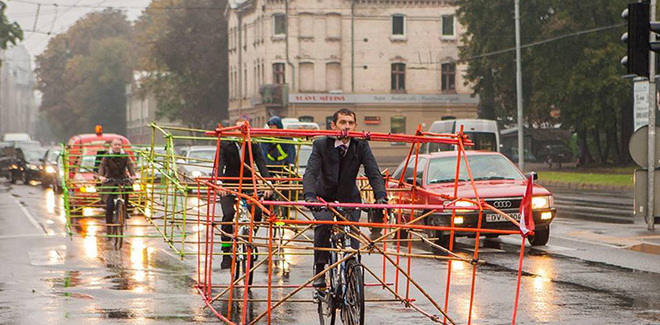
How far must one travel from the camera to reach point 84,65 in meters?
119

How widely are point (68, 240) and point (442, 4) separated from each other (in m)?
64.3

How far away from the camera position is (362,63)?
8019 cm

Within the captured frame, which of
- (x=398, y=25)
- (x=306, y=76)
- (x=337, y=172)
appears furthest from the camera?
(x=398, y=25)

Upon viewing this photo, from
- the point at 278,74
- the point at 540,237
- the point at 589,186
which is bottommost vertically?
the point at 589,186

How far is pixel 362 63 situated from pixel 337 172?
7087 cm

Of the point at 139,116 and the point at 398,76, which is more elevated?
the point at 398,76

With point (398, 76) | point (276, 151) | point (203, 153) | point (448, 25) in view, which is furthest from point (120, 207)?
point (448, 25)

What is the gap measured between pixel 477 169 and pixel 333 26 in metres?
61.3

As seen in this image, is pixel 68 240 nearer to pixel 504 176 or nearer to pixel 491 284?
pixel 504 176

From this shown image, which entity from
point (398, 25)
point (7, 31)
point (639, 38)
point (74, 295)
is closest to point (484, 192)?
point (639, 38)

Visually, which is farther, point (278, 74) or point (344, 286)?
point (278, 74)

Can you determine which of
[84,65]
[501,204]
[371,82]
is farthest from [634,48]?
[84,65]

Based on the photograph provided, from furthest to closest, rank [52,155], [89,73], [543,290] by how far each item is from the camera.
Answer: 1. [89,73]
2. [52,155]
3. [543,290]

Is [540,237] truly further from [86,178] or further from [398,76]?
[398,76]
